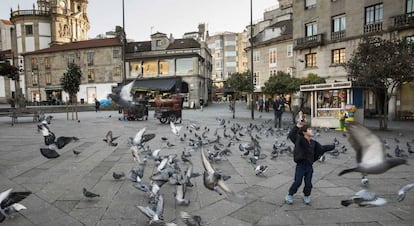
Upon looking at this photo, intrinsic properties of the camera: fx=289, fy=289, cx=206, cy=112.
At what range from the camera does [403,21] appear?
21094 mm

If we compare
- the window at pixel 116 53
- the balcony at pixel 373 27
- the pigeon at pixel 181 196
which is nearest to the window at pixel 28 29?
the window at pixel 116 53

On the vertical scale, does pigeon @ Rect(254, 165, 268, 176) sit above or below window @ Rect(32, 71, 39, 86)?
below

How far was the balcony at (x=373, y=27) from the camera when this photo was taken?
22.8 metres

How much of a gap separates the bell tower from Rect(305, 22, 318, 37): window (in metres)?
48.1

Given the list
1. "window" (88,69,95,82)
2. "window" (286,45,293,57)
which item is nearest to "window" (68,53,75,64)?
"window" (88,69,95,82)

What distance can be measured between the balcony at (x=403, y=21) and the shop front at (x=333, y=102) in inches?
357

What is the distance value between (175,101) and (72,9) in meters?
57.2

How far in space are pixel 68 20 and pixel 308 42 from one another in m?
51.4

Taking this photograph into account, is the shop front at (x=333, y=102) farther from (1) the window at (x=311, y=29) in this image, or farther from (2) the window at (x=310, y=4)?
(2) the window at (x=310, y=4)

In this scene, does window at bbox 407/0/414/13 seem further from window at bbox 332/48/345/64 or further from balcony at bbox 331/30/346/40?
window at bbox 332/48/345/64

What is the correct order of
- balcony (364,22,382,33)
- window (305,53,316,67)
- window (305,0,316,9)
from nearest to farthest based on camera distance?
balcony (364,22,382,33) → window (305,0,316,9) → window (305,53,316,67)

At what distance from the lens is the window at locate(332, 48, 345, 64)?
84.9ft

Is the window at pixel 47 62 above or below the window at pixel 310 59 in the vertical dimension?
above

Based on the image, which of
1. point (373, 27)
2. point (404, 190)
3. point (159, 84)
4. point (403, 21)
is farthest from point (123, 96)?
point (159, 84)
